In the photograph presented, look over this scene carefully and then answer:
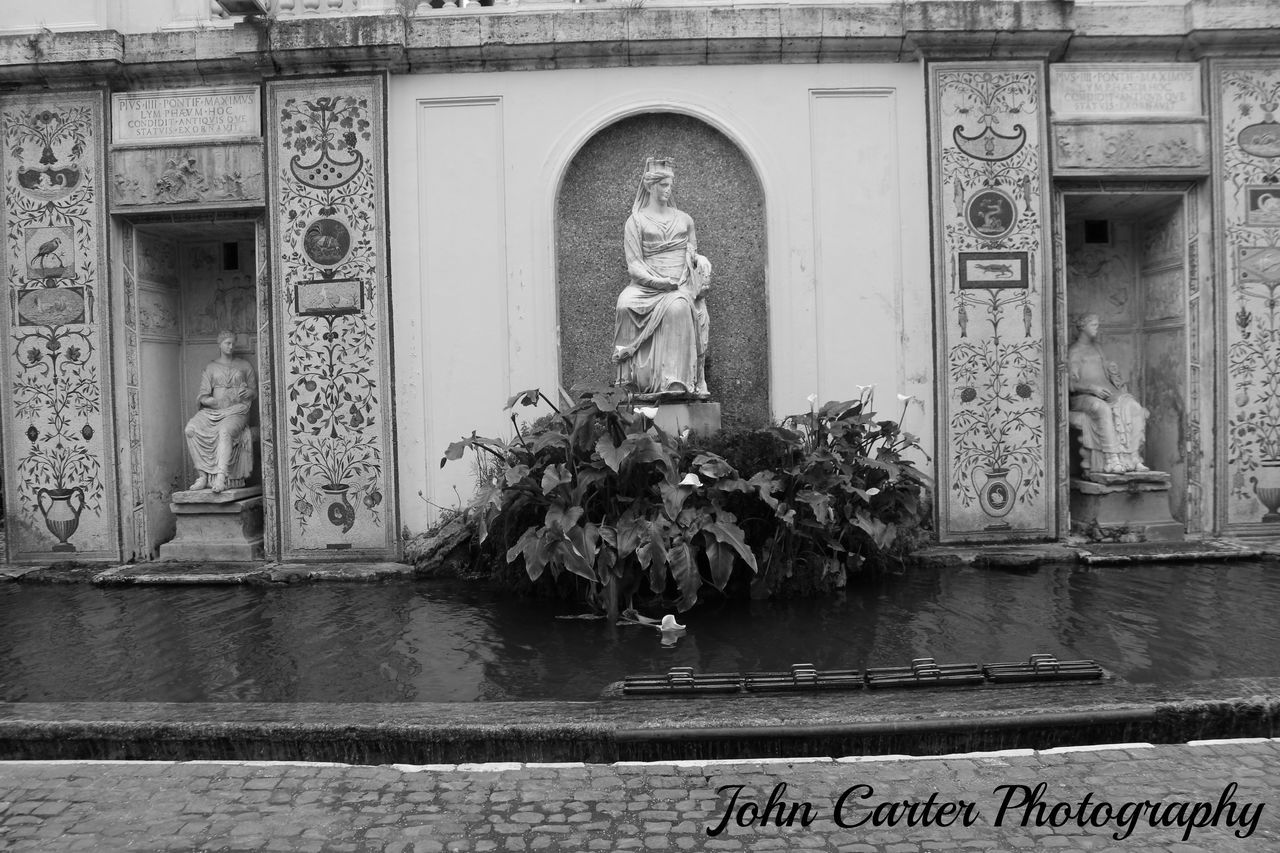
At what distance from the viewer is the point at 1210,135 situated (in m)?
7.29

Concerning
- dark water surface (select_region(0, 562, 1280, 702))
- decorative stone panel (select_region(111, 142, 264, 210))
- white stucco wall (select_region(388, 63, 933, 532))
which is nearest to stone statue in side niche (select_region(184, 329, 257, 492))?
decorative stone panel (select_region(111, 142, 264, 210))

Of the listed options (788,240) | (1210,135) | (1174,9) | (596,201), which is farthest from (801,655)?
(1174,9)

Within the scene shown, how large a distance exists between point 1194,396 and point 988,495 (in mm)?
1949

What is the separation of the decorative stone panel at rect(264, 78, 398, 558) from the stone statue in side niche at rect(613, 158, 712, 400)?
6.57 feet

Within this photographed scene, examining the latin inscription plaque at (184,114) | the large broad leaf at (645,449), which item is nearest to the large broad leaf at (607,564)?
A: the large broad leaf at (645,449)

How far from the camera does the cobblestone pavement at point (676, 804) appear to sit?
2.89 m

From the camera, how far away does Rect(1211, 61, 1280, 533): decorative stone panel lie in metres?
7.30

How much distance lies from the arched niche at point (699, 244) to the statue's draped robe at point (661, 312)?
0.59 metres

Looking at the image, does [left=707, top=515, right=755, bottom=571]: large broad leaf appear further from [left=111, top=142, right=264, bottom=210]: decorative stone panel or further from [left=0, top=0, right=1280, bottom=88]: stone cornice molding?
[left=111, top=142, right=264, bottom=210]: decorative stone panel

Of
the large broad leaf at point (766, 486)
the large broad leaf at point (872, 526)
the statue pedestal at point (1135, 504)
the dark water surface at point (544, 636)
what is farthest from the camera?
the statue pedestal at point (1135, 504)

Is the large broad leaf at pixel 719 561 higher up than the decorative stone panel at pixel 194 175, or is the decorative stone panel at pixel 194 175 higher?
the decorative stone panel at pixel 194 175

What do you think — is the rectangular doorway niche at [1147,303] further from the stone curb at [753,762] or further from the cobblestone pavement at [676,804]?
the cobblestone pavement at [676,804]

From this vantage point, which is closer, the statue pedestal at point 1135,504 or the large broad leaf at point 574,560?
the large broad leaf at point 574,560

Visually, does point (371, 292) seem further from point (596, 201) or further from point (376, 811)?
point (376, 811)
